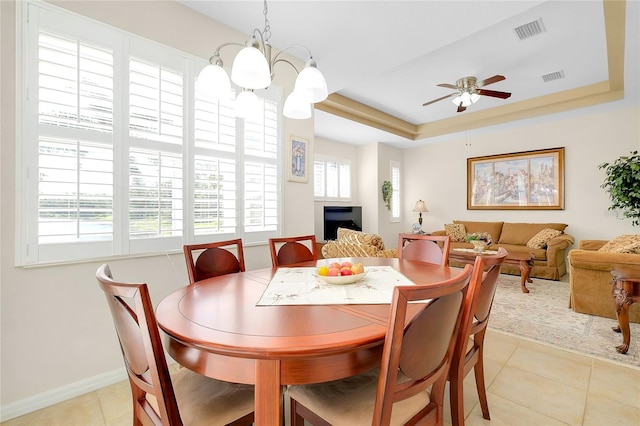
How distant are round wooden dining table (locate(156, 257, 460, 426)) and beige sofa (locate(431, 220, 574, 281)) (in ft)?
15.0

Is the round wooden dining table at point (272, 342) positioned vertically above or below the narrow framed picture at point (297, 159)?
below

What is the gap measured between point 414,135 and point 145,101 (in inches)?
215

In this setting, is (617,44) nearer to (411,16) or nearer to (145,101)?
(411,16)

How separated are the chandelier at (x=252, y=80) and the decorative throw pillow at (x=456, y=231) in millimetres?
4951

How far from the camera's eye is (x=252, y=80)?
129 cm

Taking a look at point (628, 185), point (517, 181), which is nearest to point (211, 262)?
point (628, 185)

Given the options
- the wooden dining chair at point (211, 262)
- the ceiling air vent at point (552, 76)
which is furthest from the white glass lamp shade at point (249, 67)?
the ceiling air vent at point (552, 76)

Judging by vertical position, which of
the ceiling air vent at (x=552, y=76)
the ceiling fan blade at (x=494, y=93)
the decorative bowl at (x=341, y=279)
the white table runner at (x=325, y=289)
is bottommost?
the white table runner at (x=325, y=289)

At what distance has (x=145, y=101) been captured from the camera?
79.2 inches

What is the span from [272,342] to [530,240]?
543cm

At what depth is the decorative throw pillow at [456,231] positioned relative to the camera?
5.60 metres

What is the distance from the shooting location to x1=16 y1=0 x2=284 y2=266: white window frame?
1574mm

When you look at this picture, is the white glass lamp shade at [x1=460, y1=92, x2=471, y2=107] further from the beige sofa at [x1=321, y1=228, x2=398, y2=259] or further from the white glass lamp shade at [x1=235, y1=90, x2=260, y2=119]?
the white glass lamp shade at [x1=235, y1=90, x2=260, y2=119]

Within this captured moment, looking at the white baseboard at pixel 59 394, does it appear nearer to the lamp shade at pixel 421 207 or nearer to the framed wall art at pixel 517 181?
the lamp shade at pixel 421 207
